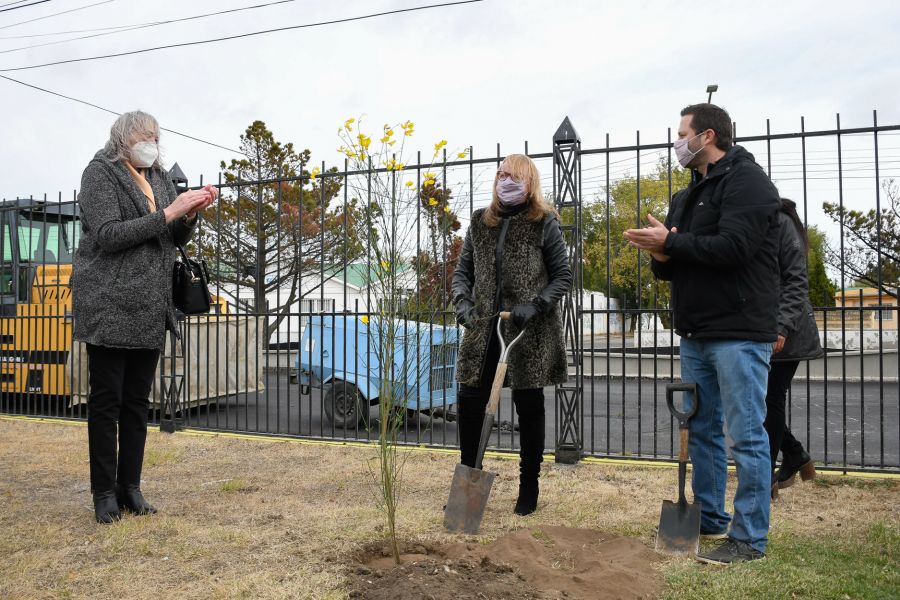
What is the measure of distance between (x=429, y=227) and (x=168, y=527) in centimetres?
197

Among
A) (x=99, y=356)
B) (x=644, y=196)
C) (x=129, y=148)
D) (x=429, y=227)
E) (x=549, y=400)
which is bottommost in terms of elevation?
(x=549, y=400)

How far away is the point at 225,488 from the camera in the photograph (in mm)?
4461

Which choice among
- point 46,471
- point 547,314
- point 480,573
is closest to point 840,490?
point 547,314

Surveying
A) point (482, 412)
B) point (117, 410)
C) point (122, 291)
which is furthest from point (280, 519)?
point (122, 291)

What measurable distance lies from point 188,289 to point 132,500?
1.13 meters

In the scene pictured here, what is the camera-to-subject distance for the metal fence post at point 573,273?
5.19m

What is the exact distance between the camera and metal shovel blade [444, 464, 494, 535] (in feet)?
10.7

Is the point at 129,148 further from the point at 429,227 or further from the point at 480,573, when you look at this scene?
the point at 480,573

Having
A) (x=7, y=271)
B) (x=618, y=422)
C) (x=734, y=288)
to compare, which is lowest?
(x=618, y=422)

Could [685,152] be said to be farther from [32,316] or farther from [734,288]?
[32,316]

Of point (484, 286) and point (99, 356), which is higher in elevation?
point (484, 286)

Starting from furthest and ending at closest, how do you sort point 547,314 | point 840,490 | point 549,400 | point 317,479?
point 549,400 → point 317,479 → point 840,490 → point 547,314

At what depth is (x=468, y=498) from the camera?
3305 millimetres

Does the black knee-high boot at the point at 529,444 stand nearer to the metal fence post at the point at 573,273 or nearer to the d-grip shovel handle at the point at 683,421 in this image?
the d-grip shovel handle at the point at 683,421
